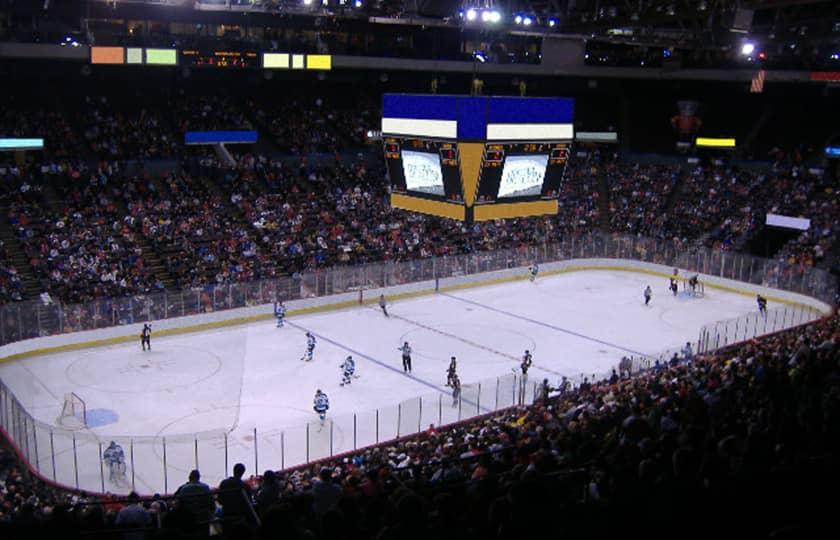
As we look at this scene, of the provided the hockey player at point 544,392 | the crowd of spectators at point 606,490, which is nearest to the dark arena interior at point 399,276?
the crowd of spectators at point 606,490

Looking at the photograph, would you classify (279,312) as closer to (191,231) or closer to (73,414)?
(191,231)

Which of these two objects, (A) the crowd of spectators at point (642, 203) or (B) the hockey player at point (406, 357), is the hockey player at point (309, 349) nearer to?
(B) the hockey player at point (406, 357)

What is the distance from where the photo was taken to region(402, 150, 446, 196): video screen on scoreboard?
22.1 m

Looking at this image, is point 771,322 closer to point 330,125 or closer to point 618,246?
point 618,246

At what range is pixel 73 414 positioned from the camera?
20.9 meters

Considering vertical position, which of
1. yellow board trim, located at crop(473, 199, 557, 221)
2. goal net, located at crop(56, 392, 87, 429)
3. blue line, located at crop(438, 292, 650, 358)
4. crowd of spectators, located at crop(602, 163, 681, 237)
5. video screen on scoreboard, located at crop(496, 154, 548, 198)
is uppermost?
video screen on scoreboard, located at crop(496, 154, 548, 198)

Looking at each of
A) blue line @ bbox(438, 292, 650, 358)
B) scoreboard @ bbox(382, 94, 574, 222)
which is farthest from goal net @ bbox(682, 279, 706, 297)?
scoreboard @ bbox(382, 94, 574, 222)

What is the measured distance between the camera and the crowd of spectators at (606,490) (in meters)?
5.14

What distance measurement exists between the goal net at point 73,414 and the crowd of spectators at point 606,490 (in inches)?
327

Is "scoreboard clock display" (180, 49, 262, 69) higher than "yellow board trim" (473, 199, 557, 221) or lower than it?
higher

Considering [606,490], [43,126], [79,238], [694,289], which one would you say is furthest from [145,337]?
[694,289]

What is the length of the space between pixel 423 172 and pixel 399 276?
13266mm

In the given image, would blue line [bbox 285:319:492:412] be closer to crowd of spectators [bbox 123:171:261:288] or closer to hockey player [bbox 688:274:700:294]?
crowd of spectators [bbox 123:171:261:288]

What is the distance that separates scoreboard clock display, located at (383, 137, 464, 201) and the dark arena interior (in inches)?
4.3
